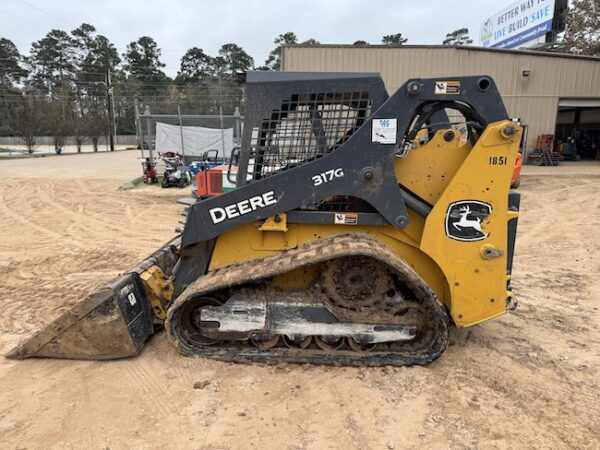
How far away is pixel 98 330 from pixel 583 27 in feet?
119

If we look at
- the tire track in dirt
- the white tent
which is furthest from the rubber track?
the white tent

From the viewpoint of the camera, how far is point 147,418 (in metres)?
2.91

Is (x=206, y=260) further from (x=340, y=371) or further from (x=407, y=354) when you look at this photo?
(x=407, y=354)

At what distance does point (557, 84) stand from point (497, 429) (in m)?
23.7

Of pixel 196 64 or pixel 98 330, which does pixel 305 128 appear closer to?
pixel 98 330

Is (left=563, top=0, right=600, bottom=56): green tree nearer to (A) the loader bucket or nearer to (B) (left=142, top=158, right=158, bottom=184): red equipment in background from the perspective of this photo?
(B) (left=142, top=158, right=158, bottom=184): red equipment in background

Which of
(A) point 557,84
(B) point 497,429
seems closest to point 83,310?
(B) point 497,429

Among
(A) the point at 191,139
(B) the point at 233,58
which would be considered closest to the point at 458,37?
(B) the point at 233,58

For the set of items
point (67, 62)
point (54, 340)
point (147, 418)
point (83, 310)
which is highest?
point (67, 62)

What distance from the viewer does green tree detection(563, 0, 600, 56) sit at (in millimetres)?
28766

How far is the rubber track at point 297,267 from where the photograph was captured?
3176mm

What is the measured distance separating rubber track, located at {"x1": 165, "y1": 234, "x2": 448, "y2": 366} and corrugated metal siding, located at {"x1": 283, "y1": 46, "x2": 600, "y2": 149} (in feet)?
56.3

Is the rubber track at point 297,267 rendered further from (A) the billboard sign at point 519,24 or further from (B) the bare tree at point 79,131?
(B) the bare tree at point 79,131

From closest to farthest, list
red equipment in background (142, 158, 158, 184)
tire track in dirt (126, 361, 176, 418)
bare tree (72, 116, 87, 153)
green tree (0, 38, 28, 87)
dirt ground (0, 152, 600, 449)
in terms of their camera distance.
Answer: dirt ground (0, 152, 600, 449) < tire track in dirt (126, 361, 176, 418) < red equipment in background (142, 158, 158, 184) < bare tree (72, 116, 87, 153) < green tree (0, 38, 28, 87)
